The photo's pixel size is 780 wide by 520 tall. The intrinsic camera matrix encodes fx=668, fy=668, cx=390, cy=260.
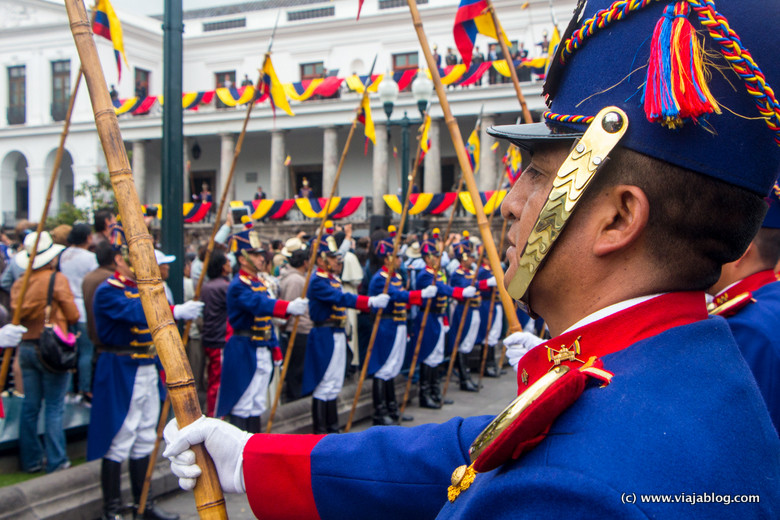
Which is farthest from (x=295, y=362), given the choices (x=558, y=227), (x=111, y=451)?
(x=558, y=227)

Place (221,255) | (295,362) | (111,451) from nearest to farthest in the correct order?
(111,451) < (221,255) < (295,362)

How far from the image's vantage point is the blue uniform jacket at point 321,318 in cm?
667

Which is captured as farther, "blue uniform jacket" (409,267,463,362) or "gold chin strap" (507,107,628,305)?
"blue uniform jacket" (409,267,463,362)

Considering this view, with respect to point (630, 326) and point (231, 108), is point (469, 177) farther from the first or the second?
point (231, 108)

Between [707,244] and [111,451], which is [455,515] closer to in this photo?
[707,244]

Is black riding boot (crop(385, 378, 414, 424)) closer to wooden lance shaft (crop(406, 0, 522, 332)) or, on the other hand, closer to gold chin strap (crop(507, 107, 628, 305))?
wooden lance shaft (crop(406, 0, 522, 332))

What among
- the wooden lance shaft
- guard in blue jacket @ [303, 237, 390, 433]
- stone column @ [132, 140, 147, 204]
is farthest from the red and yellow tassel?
stone column @ [132, 140, 147, 204]

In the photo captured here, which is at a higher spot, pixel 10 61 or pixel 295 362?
pixel 10 61

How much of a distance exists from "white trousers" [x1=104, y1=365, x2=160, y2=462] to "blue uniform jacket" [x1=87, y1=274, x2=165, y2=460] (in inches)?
2.2

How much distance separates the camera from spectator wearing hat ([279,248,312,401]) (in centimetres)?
755

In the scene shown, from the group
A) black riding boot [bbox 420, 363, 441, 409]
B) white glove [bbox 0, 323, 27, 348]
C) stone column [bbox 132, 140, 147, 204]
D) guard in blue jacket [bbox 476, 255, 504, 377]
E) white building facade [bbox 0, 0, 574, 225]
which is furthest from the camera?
stone column [bbox 132, 140, 147, 204]

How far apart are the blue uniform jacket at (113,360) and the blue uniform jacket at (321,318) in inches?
85.3

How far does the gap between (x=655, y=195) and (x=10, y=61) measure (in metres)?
38.5

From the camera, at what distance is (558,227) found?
1212mm
